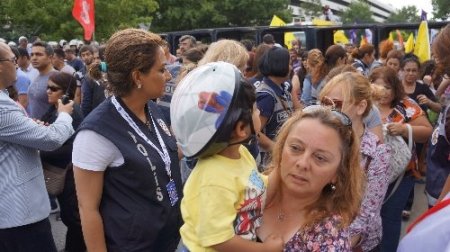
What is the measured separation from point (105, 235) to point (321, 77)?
15.3 feet

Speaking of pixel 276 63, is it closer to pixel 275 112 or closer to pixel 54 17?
pixel 275 112

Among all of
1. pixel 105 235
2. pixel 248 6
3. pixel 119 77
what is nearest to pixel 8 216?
pixel 105 235

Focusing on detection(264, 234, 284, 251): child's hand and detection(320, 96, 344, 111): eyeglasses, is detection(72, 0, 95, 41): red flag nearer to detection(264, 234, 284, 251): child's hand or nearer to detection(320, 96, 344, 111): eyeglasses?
detection(320, 96, 344, 111): eyeglasses

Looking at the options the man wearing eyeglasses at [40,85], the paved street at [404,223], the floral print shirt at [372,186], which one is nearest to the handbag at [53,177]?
the paved street at [404,223]

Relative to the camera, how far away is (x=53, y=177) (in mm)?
3809

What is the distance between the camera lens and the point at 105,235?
2168 mm

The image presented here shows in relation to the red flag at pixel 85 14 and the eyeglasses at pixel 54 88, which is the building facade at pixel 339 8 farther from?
the eyeglasses at pixel 54 88

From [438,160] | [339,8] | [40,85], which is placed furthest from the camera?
[339,8]

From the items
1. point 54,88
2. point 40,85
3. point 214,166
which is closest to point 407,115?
point 214,166

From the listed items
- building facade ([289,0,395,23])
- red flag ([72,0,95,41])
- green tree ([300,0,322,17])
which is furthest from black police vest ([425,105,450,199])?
green tree ([300,0,322,17])

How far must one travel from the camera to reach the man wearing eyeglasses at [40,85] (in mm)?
5434

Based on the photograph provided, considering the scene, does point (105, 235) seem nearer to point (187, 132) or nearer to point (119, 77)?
point (119, 77)

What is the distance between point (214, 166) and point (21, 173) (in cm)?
154

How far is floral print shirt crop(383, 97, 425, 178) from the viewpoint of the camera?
3693 mm
